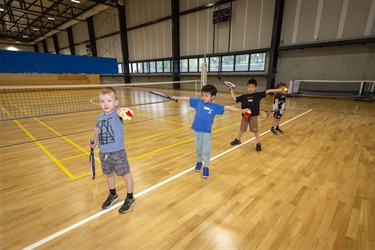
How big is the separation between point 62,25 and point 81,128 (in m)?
34.1

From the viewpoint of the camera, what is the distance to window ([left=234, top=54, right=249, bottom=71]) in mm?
17430

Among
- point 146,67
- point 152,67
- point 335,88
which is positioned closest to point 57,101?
point 152,67

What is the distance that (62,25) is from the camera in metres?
31.4

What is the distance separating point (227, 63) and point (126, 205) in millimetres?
18210

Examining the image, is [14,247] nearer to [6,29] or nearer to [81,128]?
[81,128]

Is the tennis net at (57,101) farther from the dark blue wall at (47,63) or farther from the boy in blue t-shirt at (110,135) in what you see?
the dark blue wall at (47,63)

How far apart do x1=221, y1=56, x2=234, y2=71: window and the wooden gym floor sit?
14333 millimetres

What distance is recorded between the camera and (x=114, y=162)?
2.36 metres

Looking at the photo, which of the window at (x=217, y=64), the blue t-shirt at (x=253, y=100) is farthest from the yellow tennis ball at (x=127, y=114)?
the window at (x=217, y=64)

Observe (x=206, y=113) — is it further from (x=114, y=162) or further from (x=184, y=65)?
(x=184, y=65)

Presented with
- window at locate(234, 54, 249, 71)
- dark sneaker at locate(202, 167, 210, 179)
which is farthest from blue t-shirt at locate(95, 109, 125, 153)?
window at locate(234, 54, 249, 71)

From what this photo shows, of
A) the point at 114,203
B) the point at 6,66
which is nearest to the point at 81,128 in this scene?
the point at 114,203

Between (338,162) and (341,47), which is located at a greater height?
(341,47)

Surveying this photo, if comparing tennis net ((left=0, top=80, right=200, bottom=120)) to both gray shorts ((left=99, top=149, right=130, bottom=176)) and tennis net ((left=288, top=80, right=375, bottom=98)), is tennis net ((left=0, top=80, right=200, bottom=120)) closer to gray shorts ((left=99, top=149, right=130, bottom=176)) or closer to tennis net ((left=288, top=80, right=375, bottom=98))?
gray shorts ((left=99, top=149, right=130, bottom=176))
